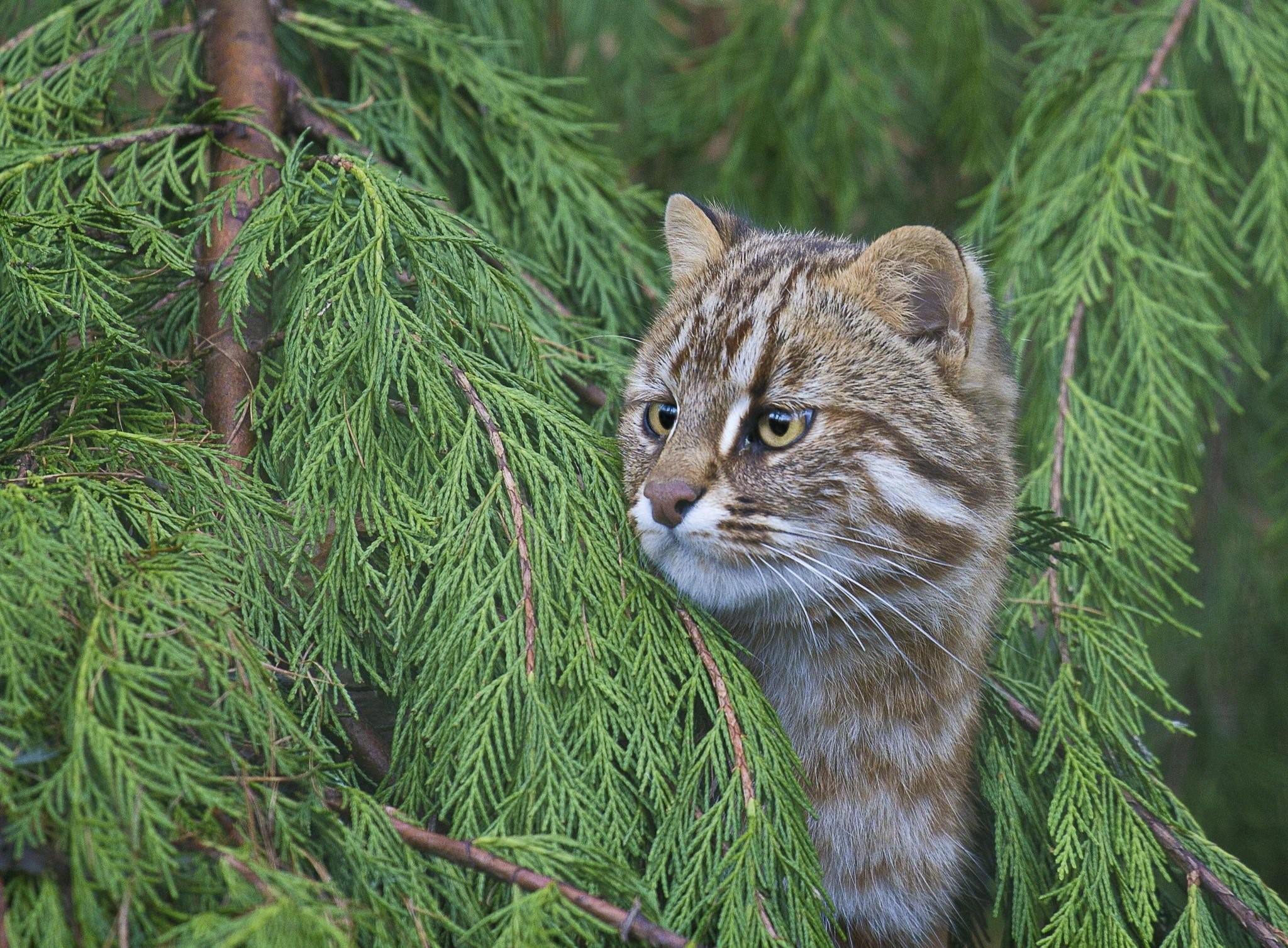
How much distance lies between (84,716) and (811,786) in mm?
1865

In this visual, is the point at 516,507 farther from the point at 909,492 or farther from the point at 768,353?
the point at 909,492

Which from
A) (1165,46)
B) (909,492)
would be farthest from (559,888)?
(1165,46)

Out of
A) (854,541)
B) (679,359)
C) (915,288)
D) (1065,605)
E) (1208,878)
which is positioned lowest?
(1208,878)

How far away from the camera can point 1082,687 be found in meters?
3.93

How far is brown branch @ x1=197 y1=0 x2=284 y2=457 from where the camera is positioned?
313 cm

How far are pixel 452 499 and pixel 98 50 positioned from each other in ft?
6.77

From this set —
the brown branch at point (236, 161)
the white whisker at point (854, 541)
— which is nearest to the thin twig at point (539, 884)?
the white whisker at point (854, 541)

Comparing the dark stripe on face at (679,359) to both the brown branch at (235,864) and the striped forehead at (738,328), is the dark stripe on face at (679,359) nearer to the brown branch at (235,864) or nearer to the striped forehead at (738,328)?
the striped forehead at (738,328)

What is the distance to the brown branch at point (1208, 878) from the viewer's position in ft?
10.3

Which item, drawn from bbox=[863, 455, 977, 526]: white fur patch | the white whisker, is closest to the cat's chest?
the white whisker

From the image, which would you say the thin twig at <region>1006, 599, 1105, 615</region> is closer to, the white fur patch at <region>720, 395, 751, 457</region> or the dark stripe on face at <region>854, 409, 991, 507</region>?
the dark stripe on face at <region>854, 409, 991, 507</region>

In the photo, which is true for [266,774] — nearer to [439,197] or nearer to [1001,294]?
[439,197]

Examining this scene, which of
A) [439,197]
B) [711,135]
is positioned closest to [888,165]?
[711,135]

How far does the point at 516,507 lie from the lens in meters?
2.88
